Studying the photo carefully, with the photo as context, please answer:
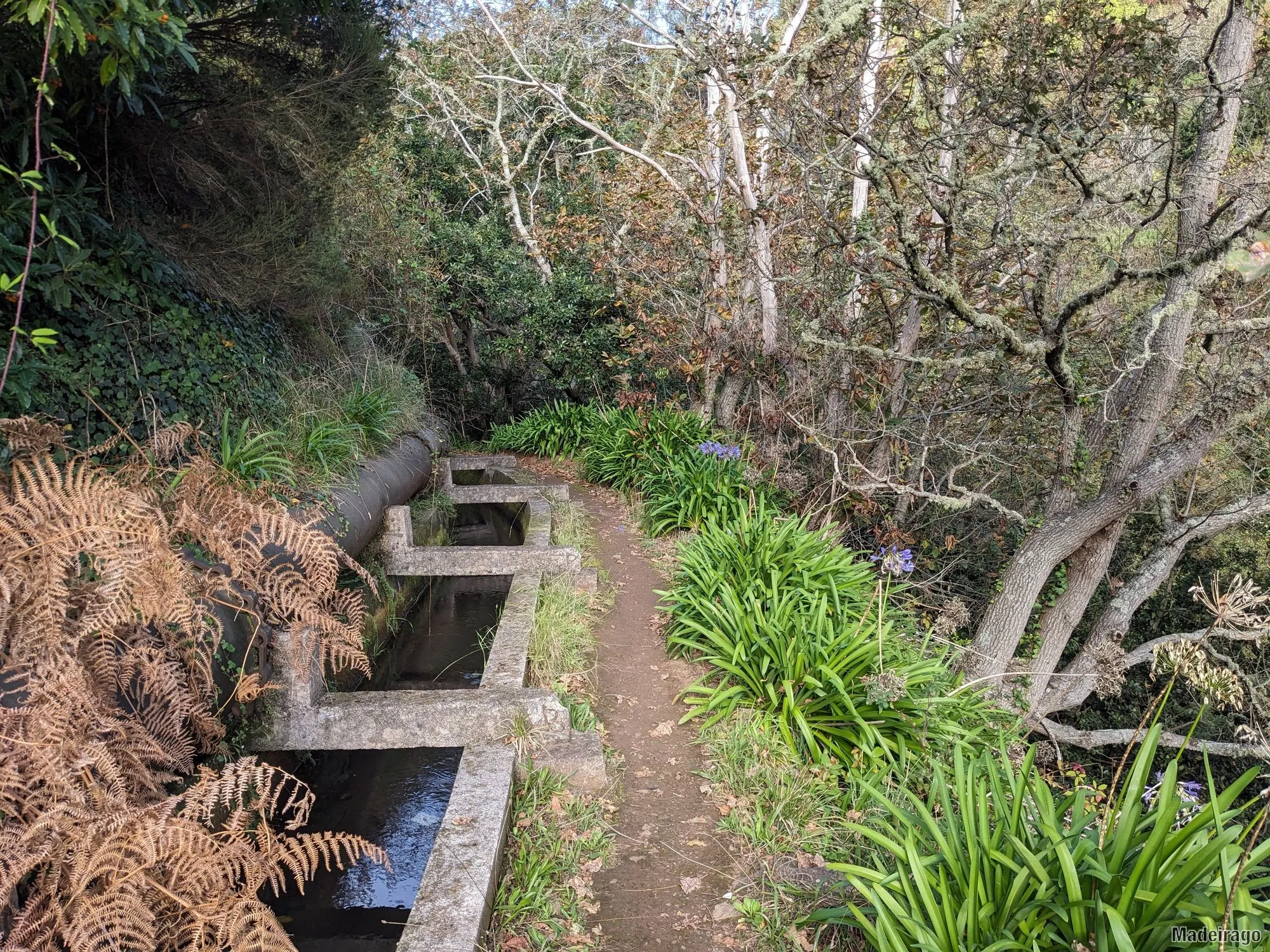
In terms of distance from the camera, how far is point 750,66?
645 cm

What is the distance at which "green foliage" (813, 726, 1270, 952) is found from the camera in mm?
2137

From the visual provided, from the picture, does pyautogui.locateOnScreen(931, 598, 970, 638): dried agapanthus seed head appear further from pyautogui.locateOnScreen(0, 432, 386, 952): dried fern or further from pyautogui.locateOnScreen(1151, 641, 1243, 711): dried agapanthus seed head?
A: pyautogui.locateOnScreen(0, 432, 386, 952): dried fern

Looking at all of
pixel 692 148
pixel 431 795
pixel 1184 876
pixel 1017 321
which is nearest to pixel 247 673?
pixel 431 795

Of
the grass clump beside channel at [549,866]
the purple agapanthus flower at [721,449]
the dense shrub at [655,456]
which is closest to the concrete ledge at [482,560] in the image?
the dense shrub at [655,456]

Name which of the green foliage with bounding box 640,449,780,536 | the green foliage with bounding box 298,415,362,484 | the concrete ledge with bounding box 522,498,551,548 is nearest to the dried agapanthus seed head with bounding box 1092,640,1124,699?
the green foliage with bounding box 640,449,780,536

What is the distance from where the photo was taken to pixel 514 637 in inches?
195

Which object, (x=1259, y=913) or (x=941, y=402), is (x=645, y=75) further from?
(x=1259, y=913)

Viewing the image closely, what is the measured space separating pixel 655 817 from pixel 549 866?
2.25ft

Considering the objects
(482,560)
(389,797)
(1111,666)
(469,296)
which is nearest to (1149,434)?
(1111,666)

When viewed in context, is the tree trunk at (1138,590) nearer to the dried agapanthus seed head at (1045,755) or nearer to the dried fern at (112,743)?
the dried agapanthus seed head at (1045,755)

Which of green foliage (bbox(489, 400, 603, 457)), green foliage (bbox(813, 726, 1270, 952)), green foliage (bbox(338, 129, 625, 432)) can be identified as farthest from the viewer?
green foliage (bbox(338, 129, 625, 432))

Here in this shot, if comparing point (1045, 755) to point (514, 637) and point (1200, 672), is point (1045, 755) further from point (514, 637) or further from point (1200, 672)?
point (514, 637)

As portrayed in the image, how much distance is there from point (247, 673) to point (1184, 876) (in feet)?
12.9

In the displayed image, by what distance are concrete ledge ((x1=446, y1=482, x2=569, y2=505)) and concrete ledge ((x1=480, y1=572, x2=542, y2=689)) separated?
2.63 metres
